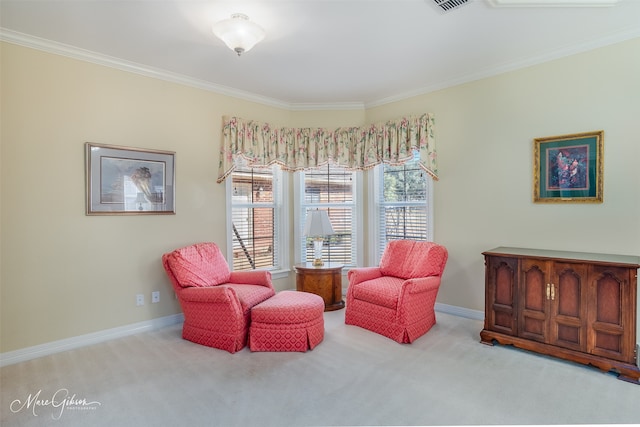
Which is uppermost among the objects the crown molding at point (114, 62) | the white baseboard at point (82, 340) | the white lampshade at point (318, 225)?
the crown molding at point (114, 62)

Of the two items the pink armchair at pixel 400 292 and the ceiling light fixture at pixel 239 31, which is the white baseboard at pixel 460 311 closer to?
the pink armchair at pixel 400 292

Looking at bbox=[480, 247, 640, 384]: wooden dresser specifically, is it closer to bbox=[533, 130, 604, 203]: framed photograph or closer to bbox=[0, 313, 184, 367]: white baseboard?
bbox=[533, 130, 604, 203]: framed photograph

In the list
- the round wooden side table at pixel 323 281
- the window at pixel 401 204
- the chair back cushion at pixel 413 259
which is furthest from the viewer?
the window at pixel 401 204

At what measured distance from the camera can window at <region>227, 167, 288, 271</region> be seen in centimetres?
416

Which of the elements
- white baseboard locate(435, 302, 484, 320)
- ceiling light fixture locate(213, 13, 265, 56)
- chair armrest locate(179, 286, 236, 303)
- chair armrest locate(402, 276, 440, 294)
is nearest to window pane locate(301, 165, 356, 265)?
white baseboard locate(435, 302, 484, 320)

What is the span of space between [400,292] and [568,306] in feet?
4.17

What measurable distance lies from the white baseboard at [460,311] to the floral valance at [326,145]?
58.4 inches

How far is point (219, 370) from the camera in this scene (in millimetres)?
2535

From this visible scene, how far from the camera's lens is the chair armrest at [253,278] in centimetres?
349

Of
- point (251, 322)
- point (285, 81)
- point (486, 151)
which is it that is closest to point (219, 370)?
point (251, 322)

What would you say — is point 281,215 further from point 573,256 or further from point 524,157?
point 573,256

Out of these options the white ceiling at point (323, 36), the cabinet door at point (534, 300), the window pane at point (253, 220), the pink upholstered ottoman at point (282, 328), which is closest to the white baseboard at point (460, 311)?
the cabinet door at point (534, 300)

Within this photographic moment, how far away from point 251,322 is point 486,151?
2.89 metres

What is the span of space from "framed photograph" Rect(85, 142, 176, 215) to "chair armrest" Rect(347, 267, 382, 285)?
2.01 m
